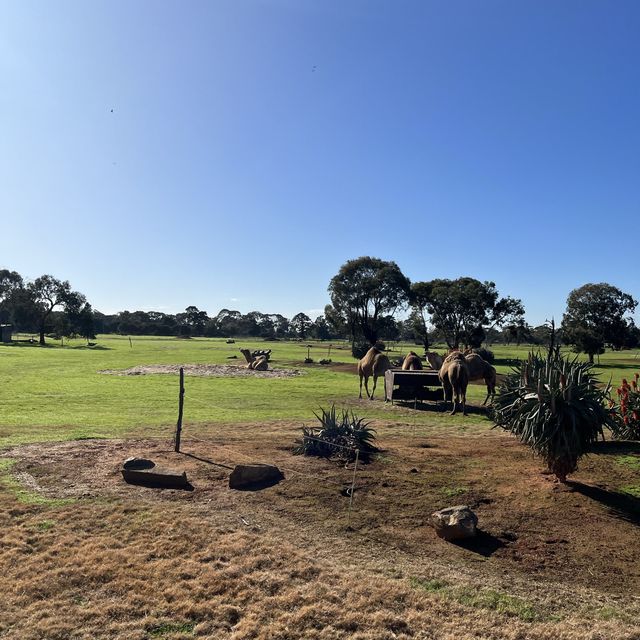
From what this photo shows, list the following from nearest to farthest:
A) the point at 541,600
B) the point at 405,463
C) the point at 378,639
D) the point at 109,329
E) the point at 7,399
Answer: the point at 378,639
the point at 541,600
the point at 405,463
the point at 7,399
the point at 109,329

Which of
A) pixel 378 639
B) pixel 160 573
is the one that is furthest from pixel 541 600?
pixel 160 573

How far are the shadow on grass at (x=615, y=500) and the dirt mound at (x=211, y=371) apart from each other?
28338 mm

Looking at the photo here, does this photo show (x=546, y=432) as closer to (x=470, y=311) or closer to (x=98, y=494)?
(x=98, y=494)

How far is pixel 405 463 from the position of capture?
34.0 ft

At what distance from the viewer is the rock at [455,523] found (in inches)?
267

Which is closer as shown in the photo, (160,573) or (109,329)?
(160,573)

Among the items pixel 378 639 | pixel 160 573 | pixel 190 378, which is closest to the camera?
pixel 378 639

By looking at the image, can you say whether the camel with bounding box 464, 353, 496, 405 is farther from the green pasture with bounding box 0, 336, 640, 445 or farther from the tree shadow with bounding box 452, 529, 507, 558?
the tree shadow with bounding box 452, 529, 507, 558

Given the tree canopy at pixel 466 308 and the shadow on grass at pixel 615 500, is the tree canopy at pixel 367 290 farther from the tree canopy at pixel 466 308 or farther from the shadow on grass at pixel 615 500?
the shadow on grass at pixel 615 500

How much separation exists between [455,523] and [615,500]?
9.95 ft

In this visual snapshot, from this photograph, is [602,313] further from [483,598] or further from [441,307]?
[483,598]

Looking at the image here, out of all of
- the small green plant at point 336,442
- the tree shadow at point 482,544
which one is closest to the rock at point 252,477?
the small green plant at point 336,442

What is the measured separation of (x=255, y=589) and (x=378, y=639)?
1492 mm

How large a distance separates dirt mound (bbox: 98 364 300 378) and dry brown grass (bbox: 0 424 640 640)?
2650 cm
